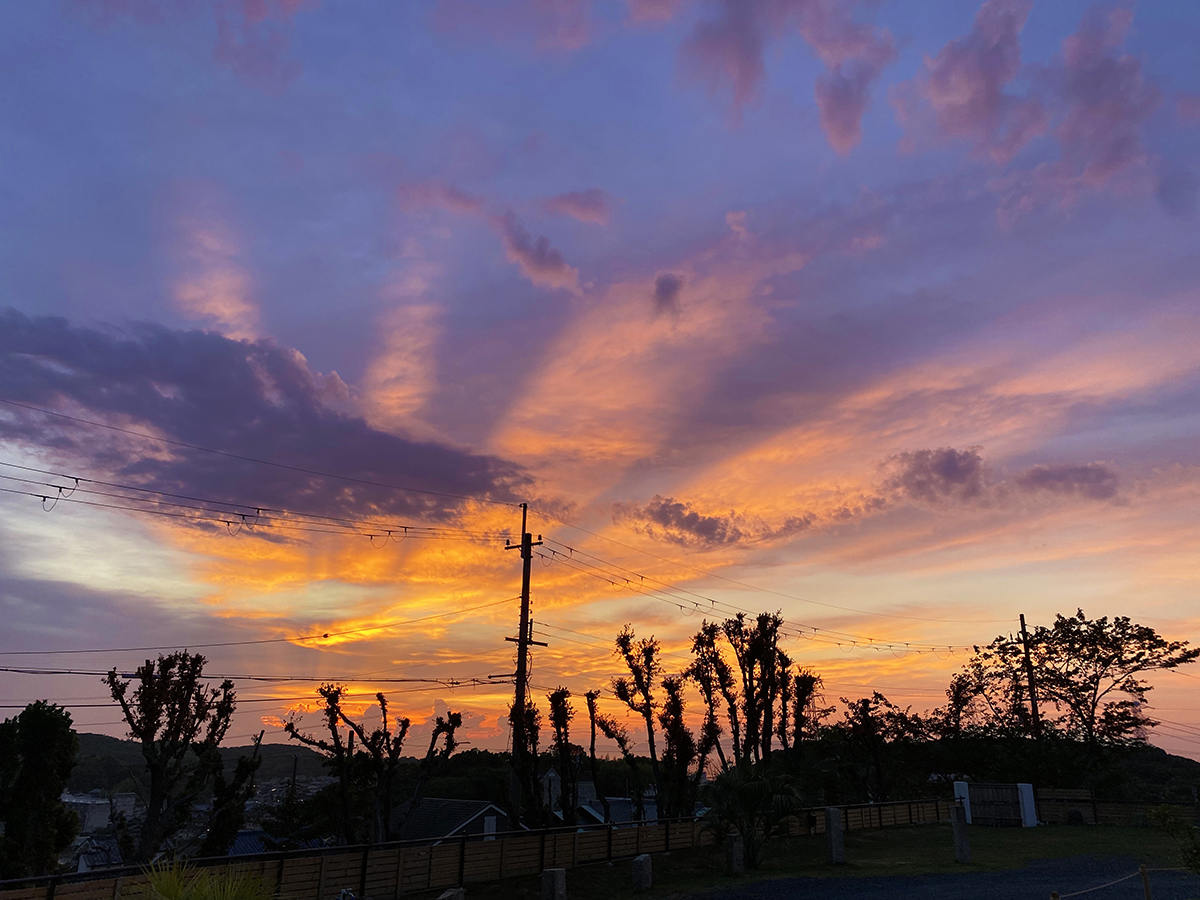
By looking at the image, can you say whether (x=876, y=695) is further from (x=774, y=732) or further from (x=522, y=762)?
(x=522, y=762)

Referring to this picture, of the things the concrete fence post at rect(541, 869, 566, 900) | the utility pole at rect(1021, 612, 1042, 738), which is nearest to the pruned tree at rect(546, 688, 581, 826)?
the concrete fence post at rect(541, 869, 566, 900)

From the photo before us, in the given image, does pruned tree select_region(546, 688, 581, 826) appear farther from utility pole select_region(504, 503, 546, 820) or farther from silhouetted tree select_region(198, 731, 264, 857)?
silhouetted tree select_region(198, 731, 264, 857)

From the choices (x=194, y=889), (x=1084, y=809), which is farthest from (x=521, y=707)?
(x=1084, y=809)

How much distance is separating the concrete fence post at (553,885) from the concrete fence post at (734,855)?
7.59 meters

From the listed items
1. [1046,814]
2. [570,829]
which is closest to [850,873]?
[570,829]

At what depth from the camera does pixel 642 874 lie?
1046 inches

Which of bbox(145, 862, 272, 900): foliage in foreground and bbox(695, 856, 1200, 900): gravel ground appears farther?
bbox(695, 856, 1200, 900): gravel ground

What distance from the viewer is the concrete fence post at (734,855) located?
2897cm

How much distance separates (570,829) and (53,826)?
806 inches

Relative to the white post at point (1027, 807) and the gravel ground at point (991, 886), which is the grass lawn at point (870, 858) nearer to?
the gravel ground at point (991, 886)

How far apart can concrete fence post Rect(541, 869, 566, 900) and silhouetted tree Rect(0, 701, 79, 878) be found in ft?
66.7

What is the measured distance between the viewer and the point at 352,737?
1190 inches

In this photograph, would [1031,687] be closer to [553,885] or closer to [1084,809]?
[1084,809]

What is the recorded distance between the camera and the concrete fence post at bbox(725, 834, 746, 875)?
95.0 ft
